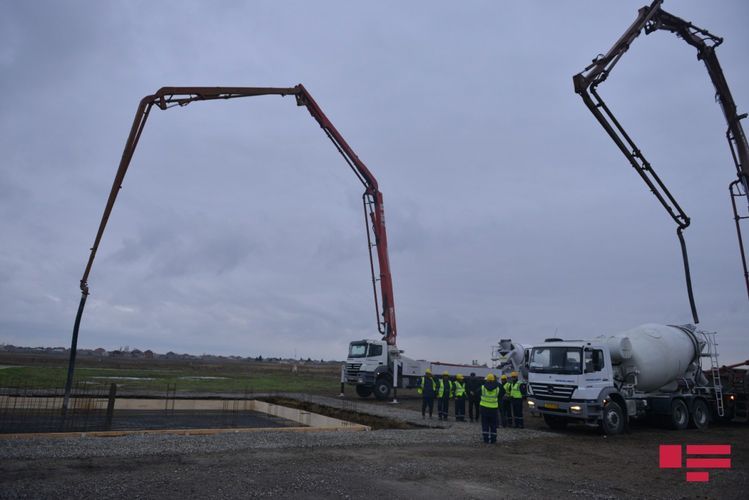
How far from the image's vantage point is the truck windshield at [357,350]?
88.9ft

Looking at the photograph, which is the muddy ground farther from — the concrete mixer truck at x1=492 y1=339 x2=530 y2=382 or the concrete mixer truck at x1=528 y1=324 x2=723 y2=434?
the concrete mixer truck at x1=492 y1=339 x2=530 y2=382

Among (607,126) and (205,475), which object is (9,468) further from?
(607,126)

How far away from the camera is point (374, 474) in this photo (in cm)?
998

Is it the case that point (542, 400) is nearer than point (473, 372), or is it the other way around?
point (542, 400)

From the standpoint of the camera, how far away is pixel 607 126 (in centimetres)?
1780

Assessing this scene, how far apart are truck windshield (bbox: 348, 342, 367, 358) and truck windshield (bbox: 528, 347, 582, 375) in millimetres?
11479

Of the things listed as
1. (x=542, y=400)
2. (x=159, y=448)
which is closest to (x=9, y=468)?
(x=159, y=448)

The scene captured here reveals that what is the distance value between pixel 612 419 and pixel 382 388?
41.7 ft

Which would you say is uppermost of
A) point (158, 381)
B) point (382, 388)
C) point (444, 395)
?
point (444, 395)

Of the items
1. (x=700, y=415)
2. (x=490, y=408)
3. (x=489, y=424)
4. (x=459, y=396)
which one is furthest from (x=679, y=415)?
(x=490, y=408)

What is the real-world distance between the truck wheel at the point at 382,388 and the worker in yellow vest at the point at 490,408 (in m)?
12.6

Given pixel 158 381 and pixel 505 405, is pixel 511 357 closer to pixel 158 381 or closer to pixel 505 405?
pixel 505 405

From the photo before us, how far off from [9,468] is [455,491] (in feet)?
25.0

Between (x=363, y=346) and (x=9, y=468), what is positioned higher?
(x=363, y=346)
